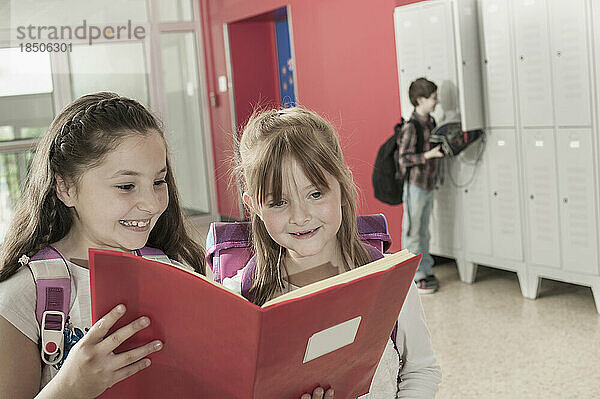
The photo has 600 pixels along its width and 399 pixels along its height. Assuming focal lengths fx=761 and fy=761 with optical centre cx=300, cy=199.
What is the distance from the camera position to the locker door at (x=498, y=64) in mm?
4266

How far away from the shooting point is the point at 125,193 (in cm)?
127

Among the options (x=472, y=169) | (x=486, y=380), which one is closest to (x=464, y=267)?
(x=472, y=169)

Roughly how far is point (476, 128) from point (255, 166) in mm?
3253

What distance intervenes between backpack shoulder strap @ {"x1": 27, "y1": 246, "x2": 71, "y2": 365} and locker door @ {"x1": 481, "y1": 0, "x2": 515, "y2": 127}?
3.45 meters

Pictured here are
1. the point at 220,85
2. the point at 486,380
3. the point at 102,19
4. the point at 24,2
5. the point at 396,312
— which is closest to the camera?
the point at 396,312

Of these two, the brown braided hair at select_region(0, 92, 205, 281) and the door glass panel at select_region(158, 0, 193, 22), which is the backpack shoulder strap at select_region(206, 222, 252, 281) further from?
the door glass panel at select_region(158, 0, 193, 22)

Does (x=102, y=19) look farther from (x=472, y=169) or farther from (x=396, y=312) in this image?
(x=396, y=312)

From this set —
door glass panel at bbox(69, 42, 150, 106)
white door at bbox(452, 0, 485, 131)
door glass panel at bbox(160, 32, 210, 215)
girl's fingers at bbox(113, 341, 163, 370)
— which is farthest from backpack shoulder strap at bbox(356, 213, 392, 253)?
door glass panel at bbox(160, 32, 210, 215)

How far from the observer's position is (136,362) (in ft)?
3.48

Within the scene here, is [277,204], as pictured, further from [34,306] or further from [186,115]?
[186,115]

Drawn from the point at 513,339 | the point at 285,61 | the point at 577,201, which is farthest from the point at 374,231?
the point at 285,61

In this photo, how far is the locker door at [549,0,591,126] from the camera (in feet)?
12.6

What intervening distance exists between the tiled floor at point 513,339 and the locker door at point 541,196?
0.28 meters

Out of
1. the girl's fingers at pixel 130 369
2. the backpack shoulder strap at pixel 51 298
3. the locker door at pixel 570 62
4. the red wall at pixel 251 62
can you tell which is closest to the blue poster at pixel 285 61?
the red wall at pixel 251 62
